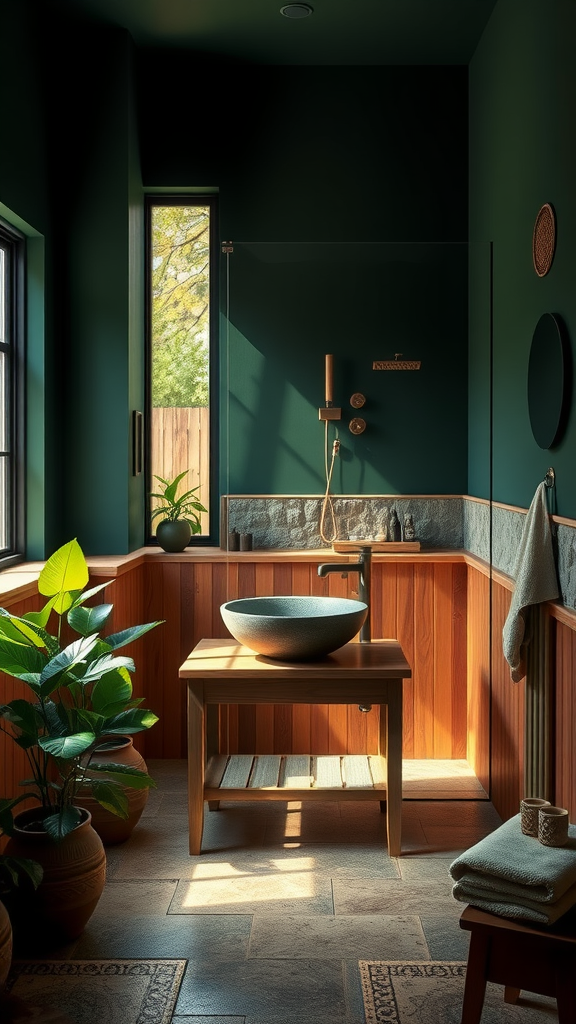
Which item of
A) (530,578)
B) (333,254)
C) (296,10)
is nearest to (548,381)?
(530,578)

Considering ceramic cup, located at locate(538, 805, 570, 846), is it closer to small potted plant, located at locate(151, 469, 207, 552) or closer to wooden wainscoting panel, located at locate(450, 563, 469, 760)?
wooden wainscoting panel, located at locate(450, 563, 469, 760)

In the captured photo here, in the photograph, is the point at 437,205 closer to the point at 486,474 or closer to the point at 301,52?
the point at 301,52

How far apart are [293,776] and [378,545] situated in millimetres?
881

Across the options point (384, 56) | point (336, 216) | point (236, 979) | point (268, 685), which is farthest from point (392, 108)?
point (236, 979)

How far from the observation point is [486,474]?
377 cm

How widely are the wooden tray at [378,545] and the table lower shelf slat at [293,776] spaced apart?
754 millimetres

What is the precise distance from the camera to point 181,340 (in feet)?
14.8

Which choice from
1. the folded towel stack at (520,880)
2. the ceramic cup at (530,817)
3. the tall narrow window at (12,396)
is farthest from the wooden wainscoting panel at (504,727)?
the tall narrow window at (12,396)

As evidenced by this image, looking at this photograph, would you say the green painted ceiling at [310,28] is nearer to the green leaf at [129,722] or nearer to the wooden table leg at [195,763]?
the wooden table leg at [195,763]

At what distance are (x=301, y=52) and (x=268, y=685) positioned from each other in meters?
2.76

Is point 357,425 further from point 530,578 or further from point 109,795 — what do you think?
point 109,795

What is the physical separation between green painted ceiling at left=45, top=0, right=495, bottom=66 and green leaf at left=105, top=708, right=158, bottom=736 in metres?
2.75

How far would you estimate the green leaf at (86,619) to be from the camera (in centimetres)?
288

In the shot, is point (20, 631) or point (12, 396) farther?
point (12, 396)
